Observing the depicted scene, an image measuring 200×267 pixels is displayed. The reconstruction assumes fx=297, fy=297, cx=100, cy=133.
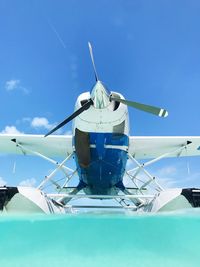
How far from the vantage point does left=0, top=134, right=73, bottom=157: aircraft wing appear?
12.0 metres

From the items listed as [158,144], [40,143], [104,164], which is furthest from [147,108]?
[40,143]

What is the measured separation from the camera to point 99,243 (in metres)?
3.66

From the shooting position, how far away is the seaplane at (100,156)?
24.7 feet

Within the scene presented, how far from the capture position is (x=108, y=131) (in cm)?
851

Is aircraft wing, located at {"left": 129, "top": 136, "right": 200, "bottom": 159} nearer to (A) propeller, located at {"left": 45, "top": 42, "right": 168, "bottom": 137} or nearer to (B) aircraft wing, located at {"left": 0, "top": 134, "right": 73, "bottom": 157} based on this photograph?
(B) aircraft wing, located at {"left": 0, "top": 134, "right": 73, "bottom": 157}

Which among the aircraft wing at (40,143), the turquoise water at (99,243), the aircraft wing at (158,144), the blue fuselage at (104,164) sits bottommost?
the turquoise water at (99,243)

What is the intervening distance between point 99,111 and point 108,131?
923 millimetres

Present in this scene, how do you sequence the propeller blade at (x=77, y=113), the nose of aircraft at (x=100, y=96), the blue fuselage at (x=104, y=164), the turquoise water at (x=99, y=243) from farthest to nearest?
the blue fuselage at (x=104, y=164)
the propeller blade at (x=77, y=113)
the nose of aircraft at (x=100, y=96)
the turquoise water at (x=99, y=243)

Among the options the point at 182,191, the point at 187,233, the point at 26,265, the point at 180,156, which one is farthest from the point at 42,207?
the point at 180,156

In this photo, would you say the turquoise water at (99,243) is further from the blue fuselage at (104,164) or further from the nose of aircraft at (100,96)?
the blue fuselage at (104,164)

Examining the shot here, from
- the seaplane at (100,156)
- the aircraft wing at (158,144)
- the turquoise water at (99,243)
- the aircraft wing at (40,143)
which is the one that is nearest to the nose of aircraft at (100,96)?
the seaplane at (100,156)

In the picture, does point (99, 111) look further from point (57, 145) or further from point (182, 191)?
point (57, 145)

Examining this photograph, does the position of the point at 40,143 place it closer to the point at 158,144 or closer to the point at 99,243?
the point at 158,144

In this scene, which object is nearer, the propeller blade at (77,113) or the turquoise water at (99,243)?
the turquoise water at (99,243)
